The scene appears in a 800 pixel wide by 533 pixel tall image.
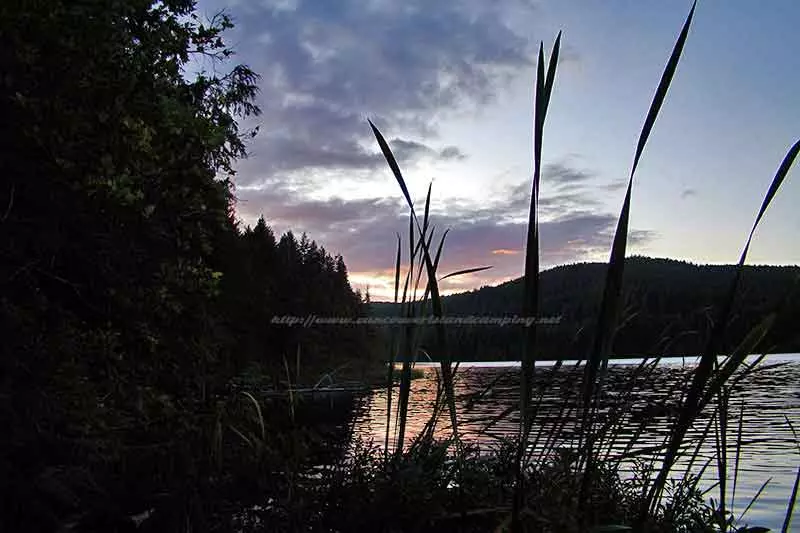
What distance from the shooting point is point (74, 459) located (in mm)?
3979

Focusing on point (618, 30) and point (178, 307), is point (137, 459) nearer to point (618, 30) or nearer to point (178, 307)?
point (178, 307)

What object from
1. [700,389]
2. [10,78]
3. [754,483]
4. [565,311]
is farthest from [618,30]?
[754,483]

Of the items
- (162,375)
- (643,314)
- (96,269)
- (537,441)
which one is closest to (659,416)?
(643,314)

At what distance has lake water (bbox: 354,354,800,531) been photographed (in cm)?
192

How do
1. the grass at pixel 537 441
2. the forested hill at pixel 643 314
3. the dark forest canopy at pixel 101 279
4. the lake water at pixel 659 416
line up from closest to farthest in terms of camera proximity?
1. the grass at pixel 537 441
2. the forested hill at pixel 643 314
3. the lake water at pixel 659 416
4. the dark forest canopy at pixel 101 279

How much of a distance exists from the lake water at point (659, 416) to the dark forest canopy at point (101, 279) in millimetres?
1631

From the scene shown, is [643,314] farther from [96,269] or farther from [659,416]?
→ [96,269]

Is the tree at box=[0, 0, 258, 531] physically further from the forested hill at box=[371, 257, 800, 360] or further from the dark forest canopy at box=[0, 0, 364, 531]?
the forested hill at box=[371, 257, 800, 360]

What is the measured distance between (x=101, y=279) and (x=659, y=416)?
4.53 metres

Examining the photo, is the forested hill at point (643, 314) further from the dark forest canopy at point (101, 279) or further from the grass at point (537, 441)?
the dark forest canopy at point (101, 279)

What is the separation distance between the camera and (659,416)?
204 cm

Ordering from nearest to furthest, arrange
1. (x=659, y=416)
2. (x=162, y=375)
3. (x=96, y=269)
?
(x=659, y=416) < (x=96, y=269) < (x=162, y=375)

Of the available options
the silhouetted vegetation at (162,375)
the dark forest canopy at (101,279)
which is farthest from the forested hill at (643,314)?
the dark forest canopy at (101,279)

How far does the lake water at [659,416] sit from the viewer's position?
192 centimetres
